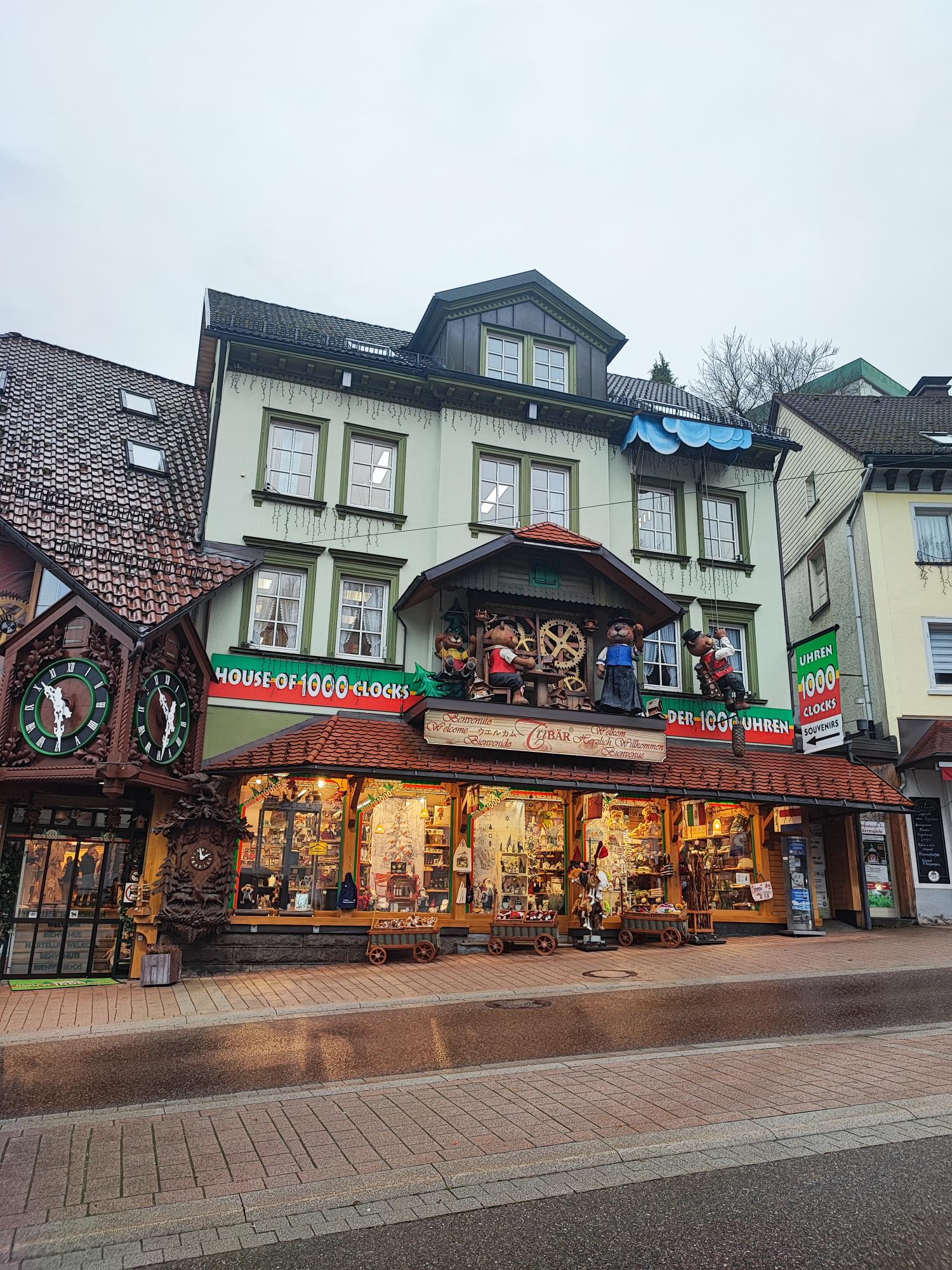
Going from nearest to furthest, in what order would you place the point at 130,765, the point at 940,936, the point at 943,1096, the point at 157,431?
the point at 943,1096 → the point at 130,765 → the point at 940,936 → the point at 157,431

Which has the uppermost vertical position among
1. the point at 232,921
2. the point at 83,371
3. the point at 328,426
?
the point at 83,371

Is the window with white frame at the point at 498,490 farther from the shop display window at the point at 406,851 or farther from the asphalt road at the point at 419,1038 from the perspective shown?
the asphalt road at the point at 419,1038

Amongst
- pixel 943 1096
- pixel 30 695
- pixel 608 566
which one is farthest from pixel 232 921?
pixel 943 1096

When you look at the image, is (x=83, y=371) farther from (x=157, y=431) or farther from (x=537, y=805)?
(x=537, y=805)

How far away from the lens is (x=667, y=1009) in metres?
11.6

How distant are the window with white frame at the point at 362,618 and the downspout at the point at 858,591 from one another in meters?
12.5

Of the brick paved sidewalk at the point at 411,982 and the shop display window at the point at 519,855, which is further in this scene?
the shop display window at the point at 519,855

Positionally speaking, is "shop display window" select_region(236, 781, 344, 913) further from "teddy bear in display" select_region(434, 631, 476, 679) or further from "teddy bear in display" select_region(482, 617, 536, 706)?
"teddy bear in display" select_region(482, 617, 536, 706)

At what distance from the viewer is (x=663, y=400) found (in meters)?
24.5

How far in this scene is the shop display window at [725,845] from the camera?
19.8 metres

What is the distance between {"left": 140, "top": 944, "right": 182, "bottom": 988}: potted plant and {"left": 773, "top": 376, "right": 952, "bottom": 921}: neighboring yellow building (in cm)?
1554

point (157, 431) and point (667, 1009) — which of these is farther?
point (157, 431)

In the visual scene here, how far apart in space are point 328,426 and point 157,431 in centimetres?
402

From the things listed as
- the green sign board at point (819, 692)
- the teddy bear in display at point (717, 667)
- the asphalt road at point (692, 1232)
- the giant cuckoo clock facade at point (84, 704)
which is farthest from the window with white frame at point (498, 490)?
the asphalt road at point (692, 1232)
